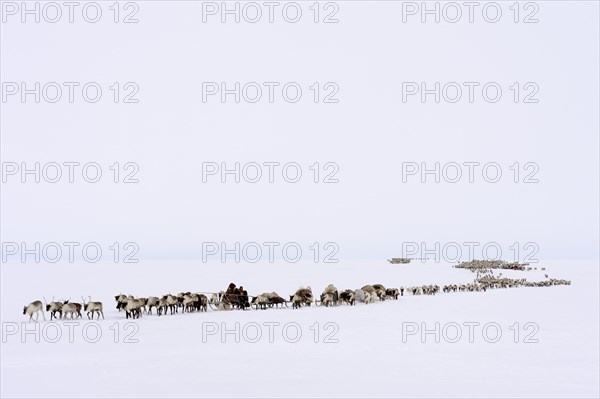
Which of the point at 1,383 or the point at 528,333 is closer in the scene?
the point at 1,383

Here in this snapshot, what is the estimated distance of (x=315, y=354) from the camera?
12.9 m

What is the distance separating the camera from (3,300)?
2508cm

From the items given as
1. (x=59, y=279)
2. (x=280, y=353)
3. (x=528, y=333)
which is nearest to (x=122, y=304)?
(x=280, y=353)

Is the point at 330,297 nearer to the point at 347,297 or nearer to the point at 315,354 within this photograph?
the point at 347,297

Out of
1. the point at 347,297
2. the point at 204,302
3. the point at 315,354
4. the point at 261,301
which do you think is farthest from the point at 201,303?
the point at 315,354

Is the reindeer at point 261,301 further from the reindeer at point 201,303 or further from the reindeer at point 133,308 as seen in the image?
the reindeer at point 133,308

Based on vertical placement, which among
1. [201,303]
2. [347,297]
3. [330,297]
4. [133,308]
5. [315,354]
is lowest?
[347,297]

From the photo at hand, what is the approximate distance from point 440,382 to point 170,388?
4.79m

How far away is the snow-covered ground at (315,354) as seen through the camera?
32.4ft

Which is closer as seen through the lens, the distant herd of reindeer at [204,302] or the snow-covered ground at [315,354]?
the snow-covered ground at [315,354]

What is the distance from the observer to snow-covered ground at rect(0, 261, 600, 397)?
9.89 m

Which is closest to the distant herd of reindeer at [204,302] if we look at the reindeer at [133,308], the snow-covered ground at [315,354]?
the reindeer at [133,308]

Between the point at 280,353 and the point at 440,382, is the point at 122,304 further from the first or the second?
the point at 440,382

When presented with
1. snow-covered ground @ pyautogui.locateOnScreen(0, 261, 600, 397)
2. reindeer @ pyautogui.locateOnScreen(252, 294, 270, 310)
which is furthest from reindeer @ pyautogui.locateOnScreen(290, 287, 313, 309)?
snow-covered ground @ pyautogui.locateOnScreen(0, 261, 600, 397)
